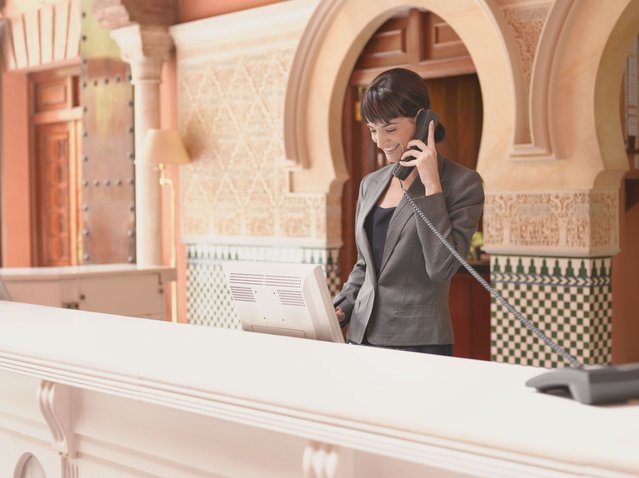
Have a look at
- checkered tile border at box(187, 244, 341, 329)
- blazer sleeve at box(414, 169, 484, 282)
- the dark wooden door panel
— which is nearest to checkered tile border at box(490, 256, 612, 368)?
checkered tile border at box(187, 244, 341, 329)

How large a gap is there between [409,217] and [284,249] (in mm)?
4569

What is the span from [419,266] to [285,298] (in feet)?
1.72

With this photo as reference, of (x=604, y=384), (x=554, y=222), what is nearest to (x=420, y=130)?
(x=604, y=384)

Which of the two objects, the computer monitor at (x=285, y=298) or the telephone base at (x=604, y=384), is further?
the computer monitor at (x=285, y=298)

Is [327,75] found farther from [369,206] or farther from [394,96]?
[394,96]

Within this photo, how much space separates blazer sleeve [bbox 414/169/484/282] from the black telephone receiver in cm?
13

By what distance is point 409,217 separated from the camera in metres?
2.85

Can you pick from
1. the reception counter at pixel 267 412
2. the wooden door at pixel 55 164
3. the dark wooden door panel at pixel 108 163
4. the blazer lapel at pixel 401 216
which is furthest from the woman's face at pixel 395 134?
the wooden door at pixel 55 164

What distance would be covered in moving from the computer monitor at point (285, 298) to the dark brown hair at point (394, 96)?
0.60 metres

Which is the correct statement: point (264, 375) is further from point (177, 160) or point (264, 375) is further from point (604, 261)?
point (177, 160)

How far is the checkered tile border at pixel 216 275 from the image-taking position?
292 inches

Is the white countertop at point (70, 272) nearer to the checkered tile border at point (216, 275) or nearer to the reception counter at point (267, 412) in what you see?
the checkered tile border at point (216, 275)

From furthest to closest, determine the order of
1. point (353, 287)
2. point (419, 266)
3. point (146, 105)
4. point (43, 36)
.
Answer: point (43, 36) → point (146, 105) → point (353, 287) → point (419, 266)

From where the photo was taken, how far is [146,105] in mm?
8336
